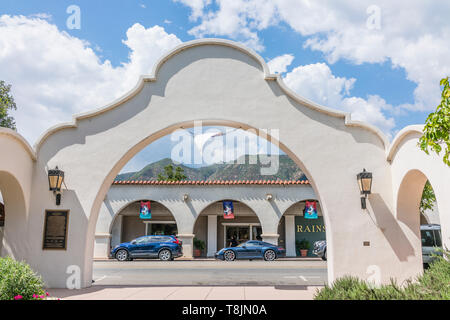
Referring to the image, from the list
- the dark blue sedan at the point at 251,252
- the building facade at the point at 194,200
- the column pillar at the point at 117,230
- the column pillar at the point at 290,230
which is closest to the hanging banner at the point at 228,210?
the building facade at the point at 194,200

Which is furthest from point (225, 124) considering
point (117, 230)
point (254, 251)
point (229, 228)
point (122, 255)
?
point (117, 230)

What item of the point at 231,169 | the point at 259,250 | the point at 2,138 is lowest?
the point at 259,250

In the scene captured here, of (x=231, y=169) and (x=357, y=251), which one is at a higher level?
(x=231, y=169)

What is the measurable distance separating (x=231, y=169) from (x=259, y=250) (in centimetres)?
12032

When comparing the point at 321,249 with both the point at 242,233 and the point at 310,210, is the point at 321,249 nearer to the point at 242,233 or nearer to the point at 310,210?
the point at 310,210

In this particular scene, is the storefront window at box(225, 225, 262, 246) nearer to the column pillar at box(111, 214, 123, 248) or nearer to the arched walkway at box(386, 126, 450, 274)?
the column pillar at box(111, 214, 123, 248)

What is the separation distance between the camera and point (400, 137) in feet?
27.6

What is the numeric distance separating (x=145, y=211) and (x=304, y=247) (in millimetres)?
10806

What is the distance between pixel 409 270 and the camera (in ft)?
28.8

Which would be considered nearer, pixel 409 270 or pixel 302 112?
pixel 409 270

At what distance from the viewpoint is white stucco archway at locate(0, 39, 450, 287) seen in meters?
8.92
